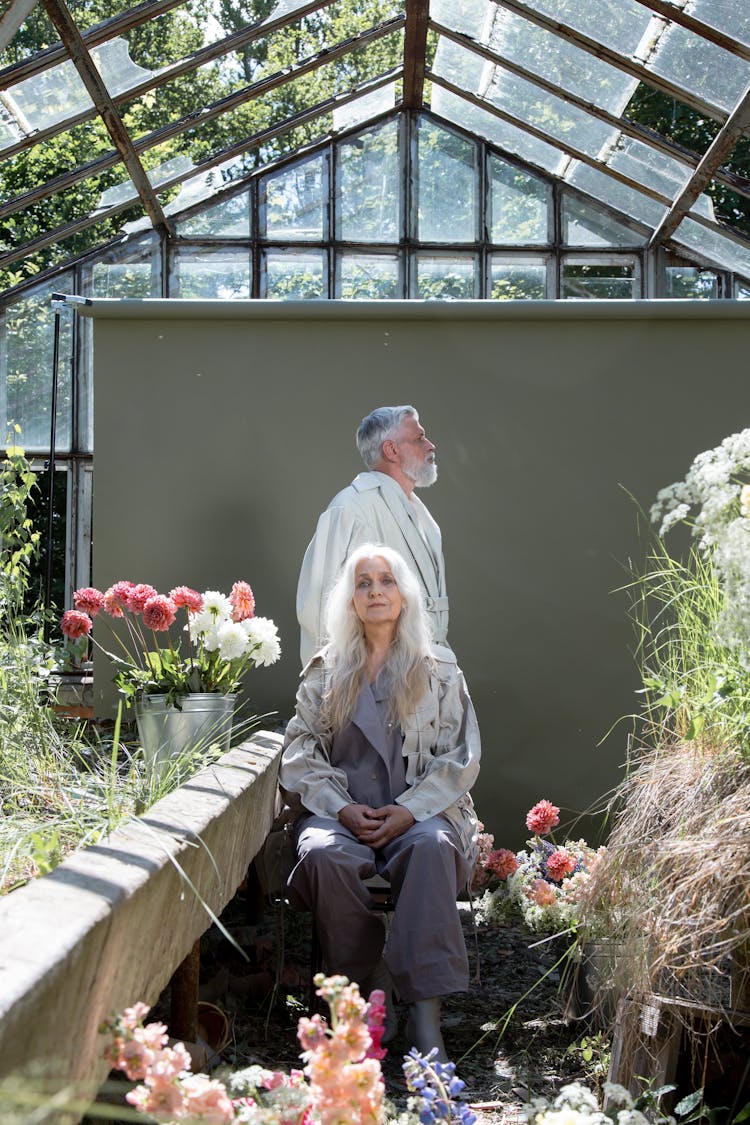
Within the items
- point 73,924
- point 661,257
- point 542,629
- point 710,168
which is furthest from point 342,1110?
point 661,257

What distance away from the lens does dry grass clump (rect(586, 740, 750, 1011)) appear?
204cm

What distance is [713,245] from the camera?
9.72 meters

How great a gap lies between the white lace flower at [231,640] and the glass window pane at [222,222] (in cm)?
724

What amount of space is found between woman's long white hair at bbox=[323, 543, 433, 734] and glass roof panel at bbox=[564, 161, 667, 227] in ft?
22.9

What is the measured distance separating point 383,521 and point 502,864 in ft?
3.87

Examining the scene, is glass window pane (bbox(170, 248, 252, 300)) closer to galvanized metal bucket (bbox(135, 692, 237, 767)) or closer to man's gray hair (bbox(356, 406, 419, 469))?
man's gray hair (bbox(356, 406, 419, 469))

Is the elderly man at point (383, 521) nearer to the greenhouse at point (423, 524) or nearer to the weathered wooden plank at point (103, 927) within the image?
the greenhouse at point (423, 524)

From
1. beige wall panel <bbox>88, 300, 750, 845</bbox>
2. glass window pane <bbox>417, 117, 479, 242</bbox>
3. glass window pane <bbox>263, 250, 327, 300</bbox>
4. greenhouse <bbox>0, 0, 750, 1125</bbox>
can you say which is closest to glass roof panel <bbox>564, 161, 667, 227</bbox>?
greenhouse <bbox>0, 0, 750, 1125</bbox>

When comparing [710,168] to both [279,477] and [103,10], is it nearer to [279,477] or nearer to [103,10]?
[279,477]

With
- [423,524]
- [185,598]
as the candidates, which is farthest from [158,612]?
[423,524]

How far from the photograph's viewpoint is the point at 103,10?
13594mm

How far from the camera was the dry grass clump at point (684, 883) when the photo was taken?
2035mm

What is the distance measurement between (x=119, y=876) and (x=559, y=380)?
3568mm

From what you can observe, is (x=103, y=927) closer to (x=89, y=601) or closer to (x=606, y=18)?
(x=89, y=601)
